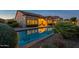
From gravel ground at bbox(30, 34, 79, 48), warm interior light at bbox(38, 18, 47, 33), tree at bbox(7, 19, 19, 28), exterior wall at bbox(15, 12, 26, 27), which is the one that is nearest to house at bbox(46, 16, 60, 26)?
warm interior light at bbox(38, 18, 47, 33)

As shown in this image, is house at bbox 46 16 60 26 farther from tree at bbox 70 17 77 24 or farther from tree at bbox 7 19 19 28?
tree at bbox 7 19 19 28

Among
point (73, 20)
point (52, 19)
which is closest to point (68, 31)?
point (73, 20)

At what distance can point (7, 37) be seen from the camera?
18.5 ft

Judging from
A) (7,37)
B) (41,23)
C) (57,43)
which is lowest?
(57,43)

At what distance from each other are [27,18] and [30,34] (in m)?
0.27

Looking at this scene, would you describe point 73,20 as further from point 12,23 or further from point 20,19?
point 12,23

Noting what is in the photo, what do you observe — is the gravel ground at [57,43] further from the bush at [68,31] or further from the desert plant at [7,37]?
the desert plant at [7,37]

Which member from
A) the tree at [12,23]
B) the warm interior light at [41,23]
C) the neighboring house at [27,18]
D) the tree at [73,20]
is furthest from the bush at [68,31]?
the tree at [12,23]
